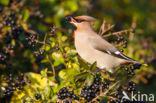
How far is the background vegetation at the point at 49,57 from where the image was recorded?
2.29 metres

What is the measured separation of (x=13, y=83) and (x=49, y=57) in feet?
1.41

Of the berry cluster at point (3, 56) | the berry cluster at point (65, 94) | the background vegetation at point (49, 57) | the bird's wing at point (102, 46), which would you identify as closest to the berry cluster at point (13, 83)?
the background vegetation at point (49, 57)

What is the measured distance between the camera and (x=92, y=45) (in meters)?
2.72

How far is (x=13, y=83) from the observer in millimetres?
2645

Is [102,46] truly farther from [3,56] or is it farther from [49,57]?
[3,56]

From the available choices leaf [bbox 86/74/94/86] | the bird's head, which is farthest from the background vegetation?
the bird's head

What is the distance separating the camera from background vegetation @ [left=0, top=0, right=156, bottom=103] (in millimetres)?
2293

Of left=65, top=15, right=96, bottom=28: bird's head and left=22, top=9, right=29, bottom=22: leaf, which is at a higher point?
left=22, top=9, right=29, bottom=22: leaf

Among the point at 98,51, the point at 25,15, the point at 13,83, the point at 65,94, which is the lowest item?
the point at 65,94

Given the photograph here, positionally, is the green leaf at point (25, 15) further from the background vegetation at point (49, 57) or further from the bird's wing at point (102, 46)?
the bird's wing at point (102, 46)

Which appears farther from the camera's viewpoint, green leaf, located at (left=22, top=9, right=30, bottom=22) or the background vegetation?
green leaf, located at (left=22, top=9, right=30, bottom=22)

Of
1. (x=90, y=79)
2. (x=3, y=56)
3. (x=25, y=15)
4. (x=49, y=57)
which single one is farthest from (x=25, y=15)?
(x=90, y=79)

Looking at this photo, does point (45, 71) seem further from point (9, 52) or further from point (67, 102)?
point (9, 52)

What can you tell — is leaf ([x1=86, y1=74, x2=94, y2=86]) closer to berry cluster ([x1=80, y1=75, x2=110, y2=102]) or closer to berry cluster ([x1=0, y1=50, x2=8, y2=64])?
berry cluster ([x1=80, y1=75, x2=110, y2=102])
